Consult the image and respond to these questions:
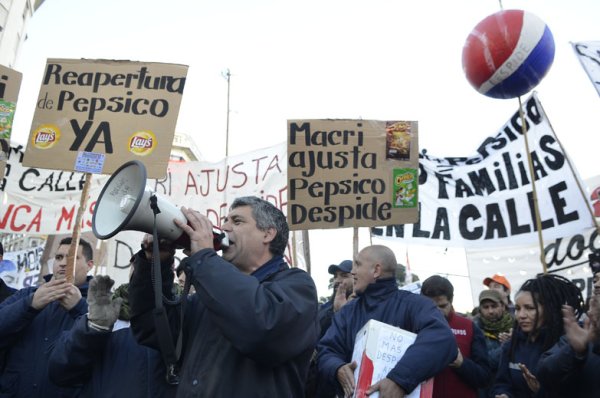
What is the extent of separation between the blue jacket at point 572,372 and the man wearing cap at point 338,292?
1.72 m

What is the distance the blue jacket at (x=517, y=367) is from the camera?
10.8 feet

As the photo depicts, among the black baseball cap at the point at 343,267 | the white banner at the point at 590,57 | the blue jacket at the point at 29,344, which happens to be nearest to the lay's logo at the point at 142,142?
the blue jacket at the point at 29,344

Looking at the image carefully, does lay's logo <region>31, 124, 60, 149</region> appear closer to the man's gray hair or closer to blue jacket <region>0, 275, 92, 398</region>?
blue jacket <region>0, 275, 92, 398</region>

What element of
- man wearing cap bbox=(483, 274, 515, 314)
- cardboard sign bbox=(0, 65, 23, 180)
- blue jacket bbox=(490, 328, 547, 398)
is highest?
cardboard sign bbox=(0, 65, 23, 180)

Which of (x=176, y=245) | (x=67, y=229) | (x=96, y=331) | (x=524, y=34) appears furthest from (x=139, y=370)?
(x=67, y=229)

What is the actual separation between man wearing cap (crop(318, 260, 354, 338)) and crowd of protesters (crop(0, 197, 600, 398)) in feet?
0.07

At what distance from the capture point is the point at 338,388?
301 centimetres

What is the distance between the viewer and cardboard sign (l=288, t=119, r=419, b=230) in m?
5.34

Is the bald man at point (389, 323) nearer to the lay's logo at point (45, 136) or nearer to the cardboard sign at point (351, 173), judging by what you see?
the cardboard sign at point (351, 173)

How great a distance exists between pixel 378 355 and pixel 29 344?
87.4 inches

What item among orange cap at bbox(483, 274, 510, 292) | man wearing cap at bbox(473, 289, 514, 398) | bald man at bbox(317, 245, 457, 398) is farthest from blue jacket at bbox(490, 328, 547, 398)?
orange cap at bbox(483, 274, 510, 292)

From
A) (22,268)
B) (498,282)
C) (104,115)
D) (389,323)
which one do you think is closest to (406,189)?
(498,282)

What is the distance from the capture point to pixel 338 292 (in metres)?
4.57

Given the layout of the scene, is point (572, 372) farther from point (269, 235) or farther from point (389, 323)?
point (269, 235)
